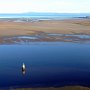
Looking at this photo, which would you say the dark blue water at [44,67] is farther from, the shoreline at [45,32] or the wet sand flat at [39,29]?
the wet sand flat at [39,29]

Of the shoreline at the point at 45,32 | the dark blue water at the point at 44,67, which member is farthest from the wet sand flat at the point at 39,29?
the dark blue water at the point at 44,67

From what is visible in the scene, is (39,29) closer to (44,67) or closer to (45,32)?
(45,32)

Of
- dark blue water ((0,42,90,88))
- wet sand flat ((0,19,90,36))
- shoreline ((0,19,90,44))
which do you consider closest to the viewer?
dark blue water ((0,42,90,88))

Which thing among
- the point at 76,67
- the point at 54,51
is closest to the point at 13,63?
the point at 76,67

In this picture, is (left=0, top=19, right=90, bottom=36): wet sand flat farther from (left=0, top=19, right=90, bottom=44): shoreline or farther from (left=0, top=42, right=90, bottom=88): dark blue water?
(left=0, top=42, right=90, bottom=88): dark blue water

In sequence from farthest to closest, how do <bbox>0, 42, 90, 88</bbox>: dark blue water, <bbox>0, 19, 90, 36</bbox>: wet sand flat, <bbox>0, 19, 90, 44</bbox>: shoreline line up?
<bbox>0, 19, 90, 36</bbox>: wet sand flat, <bbox>0, 19, 90, 44</bbox>: shoreline, <bbox>0, 42, 90, 88</bbox>: dark blue water

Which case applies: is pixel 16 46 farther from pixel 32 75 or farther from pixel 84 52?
pixel 32 75

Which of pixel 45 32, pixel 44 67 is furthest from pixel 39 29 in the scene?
pixel 44 67

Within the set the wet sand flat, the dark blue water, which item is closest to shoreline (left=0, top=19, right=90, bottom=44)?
the wet sand flat
